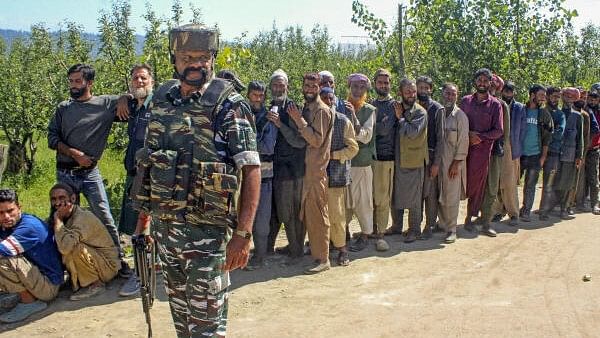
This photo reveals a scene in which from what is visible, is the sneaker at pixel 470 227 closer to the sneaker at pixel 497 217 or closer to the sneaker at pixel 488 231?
the sneaker at pixel 488 231

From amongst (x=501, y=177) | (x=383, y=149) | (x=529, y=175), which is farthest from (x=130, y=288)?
(x=529, y=175)

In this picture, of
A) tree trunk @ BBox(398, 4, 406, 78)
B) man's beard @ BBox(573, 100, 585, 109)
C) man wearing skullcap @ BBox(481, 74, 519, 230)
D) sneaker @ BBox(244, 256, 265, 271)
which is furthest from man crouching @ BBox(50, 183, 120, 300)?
tree trunk @ BBox(398, 4, 406, 78)

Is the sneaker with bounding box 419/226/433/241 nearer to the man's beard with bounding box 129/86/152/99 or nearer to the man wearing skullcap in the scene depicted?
the man wearing skullcap

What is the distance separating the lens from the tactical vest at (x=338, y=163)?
18.3 feet

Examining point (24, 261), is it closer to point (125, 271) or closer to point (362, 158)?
point (125, 271)

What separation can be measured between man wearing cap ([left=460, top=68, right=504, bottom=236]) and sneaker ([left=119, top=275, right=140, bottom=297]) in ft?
13.4

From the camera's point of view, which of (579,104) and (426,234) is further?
(579,104)

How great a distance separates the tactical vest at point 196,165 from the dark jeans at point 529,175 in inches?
226

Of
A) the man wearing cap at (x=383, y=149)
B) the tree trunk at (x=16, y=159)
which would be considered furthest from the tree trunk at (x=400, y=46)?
the tree trunk at (x=16, y=159)

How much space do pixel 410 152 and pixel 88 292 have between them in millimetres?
3599

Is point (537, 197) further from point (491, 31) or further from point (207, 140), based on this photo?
point (207, 140)

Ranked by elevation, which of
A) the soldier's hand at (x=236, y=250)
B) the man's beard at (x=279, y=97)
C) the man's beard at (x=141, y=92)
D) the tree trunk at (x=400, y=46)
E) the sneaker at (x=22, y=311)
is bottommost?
the sneaker at (x=22, y=311)

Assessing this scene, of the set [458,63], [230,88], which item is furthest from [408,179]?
[458,63]

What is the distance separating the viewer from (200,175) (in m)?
2.81
